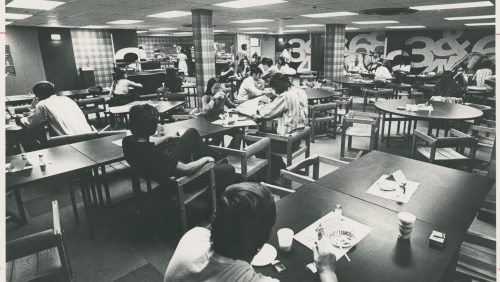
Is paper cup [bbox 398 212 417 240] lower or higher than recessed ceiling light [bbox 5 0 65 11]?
lower

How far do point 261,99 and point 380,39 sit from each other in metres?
11.7

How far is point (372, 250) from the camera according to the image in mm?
1363

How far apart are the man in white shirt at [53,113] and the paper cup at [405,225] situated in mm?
3285

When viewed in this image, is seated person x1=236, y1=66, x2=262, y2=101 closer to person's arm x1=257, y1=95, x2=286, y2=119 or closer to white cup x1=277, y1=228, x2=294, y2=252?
person's arm x1=257, y1=95, x2=286, y2=119

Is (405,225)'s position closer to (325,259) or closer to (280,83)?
(325,259)

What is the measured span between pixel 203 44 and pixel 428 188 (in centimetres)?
523

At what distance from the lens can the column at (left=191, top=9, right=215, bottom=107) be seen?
6.05 meters

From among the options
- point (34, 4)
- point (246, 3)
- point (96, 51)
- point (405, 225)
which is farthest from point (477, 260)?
point (96, 51)

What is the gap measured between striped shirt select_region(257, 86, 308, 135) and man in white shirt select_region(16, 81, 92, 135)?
2.05 metres

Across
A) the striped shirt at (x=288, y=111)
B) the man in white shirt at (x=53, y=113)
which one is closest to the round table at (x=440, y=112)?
the striped shirt at (x=288, y=111)

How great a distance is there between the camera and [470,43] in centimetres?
1211

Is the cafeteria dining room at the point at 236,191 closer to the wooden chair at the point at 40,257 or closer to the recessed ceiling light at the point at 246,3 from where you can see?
the wooden chair at the point at 40,257

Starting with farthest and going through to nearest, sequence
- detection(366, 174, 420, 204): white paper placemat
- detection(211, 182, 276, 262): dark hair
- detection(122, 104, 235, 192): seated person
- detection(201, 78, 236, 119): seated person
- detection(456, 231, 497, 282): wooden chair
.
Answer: detection(201, 78, 236, 119): seated person
detection(122, 104, 235, 192): seated person
detection(366, 174, 420, 204): white paper placemat
detection(456, 231, 497, 282): wooden chair
detection(211, 182, 276, 262): dark hair

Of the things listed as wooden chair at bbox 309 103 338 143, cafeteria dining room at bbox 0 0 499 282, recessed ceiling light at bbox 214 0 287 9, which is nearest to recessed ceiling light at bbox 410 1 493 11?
cafeteria dining room at bbox 0 0 499 282
